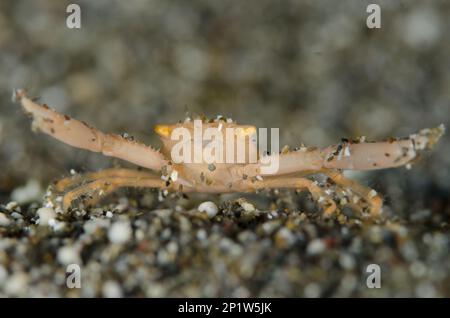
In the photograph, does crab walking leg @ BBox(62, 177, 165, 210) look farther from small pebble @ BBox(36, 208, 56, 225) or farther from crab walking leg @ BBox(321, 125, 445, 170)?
crab walking leg @ BBox(321, 125, 445, 170)

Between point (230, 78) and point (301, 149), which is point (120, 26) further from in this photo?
point (301, 149)

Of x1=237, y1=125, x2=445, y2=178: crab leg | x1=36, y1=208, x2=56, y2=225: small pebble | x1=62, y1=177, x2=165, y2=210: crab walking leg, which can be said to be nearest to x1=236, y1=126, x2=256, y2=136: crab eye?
x1=237, y1=125, x2=445, y2=178: crab leg

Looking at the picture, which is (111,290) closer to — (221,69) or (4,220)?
(4,220)

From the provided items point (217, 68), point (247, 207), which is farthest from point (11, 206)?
point (217, 68)

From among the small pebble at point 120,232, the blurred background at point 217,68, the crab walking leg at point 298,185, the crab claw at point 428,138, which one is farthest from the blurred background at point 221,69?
the small pebble at point 120,232

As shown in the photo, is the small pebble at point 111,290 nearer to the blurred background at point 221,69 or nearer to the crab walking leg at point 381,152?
the crab walking leg at point 381,152
